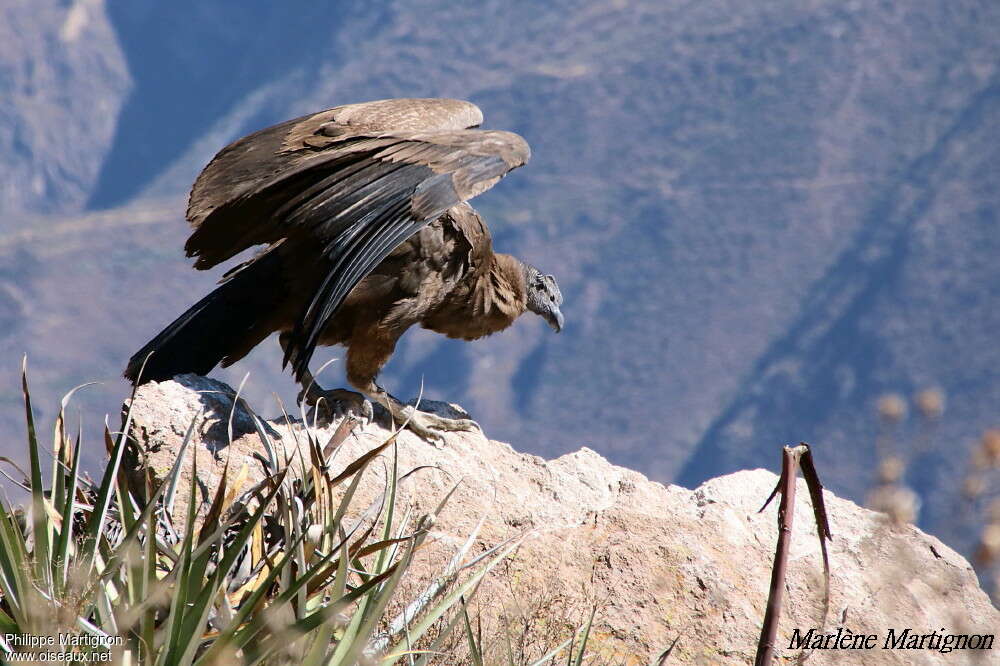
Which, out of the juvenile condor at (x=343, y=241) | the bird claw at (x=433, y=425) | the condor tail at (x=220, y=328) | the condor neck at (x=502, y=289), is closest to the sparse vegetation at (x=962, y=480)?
the juvenile condor at (x=343, y=241)

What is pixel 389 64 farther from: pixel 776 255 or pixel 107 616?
pixel 107 616

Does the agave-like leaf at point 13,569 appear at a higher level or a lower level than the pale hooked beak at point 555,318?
higher

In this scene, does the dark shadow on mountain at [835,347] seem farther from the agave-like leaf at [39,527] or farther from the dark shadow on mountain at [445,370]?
the agave-like leaf at [39,527]

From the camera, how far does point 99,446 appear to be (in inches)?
152

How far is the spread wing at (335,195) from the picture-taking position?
457 centimetres

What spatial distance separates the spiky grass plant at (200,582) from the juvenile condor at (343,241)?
3.97 feet

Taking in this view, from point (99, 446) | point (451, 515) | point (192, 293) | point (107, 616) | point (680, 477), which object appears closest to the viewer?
point (107, 616)

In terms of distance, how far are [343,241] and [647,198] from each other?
422 feet

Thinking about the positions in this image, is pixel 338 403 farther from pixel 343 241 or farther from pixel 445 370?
pixel 445 370

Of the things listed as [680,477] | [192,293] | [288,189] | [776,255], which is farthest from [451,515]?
[776,255]

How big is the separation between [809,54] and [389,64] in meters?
52.1

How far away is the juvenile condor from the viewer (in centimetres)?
459

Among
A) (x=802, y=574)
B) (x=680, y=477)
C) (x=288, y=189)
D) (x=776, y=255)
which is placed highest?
(x=288, y=189)
